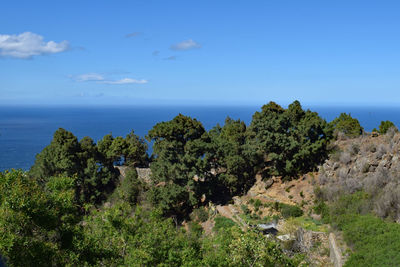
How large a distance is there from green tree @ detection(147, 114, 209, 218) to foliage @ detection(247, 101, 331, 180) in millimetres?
6133

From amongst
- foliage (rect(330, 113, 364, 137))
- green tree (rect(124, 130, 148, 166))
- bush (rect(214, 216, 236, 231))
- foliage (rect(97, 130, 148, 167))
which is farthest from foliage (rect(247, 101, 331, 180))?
foliage (rect(97, 130, 148, 167))

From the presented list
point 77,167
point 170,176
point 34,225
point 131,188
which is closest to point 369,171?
point 170,176

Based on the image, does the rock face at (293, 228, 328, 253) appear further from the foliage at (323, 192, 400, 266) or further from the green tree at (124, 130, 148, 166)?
the green tree at (124, 130, 148, 166)

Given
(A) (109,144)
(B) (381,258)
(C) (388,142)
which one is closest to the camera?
(B) (381,258)

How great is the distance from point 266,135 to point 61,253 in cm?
2527

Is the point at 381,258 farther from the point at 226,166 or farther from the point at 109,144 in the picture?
the point at 109,144

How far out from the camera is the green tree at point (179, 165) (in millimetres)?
33156

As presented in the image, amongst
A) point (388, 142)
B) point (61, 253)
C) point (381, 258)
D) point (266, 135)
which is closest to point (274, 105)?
point (266, 135)

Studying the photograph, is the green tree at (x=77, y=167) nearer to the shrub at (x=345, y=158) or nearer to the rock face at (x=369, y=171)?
the rock face at (x=369, y=171)

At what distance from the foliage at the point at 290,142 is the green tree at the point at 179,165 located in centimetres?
613

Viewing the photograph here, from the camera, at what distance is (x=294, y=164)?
112ft

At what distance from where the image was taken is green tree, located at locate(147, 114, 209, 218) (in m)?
33.2

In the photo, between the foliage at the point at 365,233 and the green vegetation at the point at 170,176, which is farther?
the foliage at the point at 365,233

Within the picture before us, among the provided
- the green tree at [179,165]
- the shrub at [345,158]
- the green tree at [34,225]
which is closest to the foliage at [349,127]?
the shrub at [345,158]
